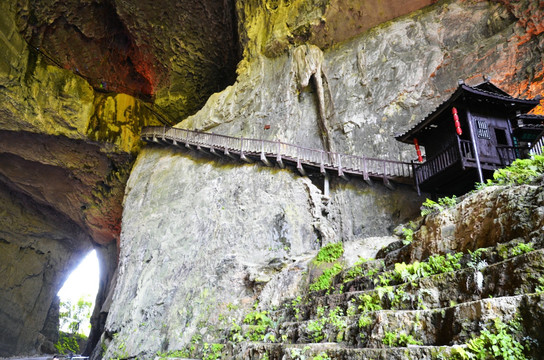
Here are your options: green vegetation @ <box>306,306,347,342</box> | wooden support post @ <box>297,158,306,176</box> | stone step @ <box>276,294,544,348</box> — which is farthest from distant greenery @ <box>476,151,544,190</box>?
wooden support post @ <box>297,158,306,176</box>

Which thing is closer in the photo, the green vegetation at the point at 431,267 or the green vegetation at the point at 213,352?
the green vegetation at the point at 431,267

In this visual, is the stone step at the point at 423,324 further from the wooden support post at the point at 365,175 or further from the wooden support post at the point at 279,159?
the wooden support post at the point at 279,159

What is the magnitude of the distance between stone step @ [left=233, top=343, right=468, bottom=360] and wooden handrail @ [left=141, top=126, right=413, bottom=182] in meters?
10.7

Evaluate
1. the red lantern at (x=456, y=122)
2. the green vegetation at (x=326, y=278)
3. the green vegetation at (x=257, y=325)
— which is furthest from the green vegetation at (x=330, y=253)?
the red lantern at (x=456, y=122)

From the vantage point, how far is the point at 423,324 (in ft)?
15.7

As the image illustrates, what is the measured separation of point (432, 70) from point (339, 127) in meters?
5.44

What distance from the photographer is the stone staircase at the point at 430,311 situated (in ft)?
13.0

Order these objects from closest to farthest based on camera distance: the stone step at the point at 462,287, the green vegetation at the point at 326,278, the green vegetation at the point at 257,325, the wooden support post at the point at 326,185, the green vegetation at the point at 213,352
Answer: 1. the stone step at the point at 462,287
2. the green vegetation at the point at 257,325
3. the green vegetation at the point at 213,352
4. the green vegetation at the point at 326,278
5. the wooden support post at the point at 326,185

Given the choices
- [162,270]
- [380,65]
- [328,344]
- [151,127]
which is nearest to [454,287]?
[328,344]

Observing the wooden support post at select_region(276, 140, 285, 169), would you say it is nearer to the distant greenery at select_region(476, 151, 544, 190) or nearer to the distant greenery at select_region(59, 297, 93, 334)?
the distant greenery at select_region(476, 151, 544, 190)

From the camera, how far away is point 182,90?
91.5ft

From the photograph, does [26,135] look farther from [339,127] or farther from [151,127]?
[339,127]

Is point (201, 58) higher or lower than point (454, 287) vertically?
higher

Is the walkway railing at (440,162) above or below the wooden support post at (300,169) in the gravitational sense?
below
